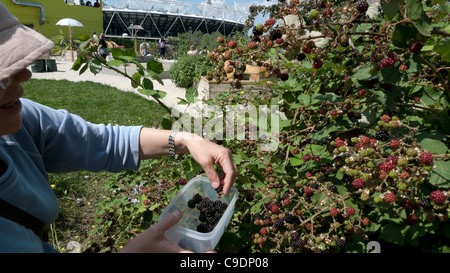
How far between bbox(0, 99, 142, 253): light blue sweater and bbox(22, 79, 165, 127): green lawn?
11.2 feet

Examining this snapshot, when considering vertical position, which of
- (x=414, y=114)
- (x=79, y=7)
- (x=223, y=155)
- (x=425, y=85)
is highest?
(x=79, y=7)

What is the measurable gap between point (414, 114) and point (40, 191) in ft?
5.47

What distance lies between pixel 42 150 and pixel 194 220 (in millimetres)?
784

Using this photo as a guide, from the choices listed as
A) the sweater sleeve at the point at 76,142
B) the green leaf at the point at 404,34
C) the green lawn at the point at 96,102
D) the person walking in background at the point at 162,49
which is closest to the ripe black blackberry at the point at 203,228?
the sweater sleeve at the point at 76,142

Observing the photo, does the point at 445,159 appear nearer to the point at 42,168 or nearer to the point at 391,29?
the point at 391,29

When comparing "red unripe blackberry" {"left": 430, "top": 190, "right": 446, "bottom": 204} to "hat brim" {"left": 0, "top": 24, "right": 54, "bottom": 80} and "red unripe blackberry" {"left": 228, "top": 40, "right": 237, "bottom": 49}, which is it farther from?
"hat brim" {"left": 0, "top": 24, "right": 54, "bottom": 80}

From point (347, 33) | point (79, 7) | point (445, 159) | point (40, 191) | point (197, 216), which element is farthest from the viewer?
point (79, 7)

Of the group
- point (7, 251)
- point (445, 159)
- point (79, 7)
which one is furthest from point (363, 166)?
point (79, 7)

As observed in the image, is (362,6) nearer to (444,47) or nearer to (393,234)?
(444,47)

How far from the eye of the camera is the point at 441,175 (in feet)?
3.31

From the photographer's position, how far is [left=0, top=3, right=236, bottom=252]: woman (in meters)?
0.95

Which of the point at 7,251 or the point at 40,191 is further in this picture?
the point at 40,191

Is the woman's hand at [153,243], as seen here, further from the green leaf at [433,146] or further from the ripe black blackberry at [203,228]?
the green leaf at [433,146]
